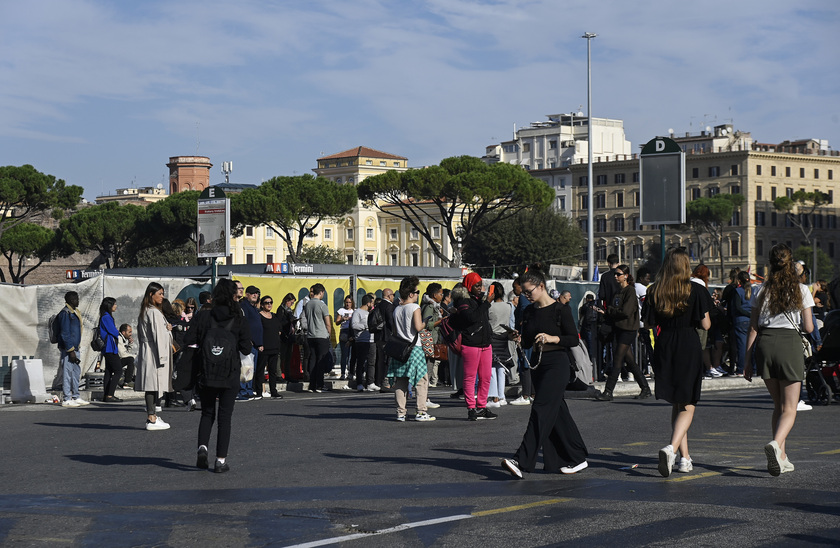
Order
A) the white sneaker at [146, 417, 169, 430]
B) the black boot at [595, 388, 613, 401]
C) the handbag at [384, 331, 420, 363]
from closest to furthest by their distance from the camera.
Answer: the white sneaker at [146, 417, 169, 430], the handbag at [384, 331, 420, 363], the black boot at [595, 388, 613, 401]

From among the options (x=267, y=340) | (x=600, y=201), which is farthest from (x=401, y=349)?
(x=600, y=201)

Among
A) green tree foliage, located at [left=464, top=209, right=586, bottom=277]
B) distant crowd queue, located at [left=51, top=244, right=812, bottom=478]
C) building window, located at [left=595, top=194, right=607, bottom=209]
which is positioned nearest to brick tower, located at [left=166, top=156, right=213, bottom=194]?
building window, located at [left=595, top=194, right=607, bottom=209]

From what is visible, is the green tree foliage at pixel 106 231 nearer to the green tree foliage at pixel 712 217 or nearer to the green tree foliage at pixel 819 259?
the green tree foliage at pixel 712 217

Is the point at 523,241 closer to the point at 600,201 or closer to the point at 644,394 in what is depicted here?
the point at 600,201

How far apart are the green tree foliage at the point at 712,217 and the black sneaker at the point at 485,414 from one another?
116 meters

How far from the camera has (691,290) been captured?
915 centimetres

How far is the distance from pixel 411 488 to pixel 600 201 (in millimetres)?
134594

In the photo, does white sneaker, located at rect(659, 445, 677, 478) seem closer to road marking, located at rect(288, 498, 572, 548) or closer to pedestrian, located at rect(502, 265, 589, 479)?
pedestrian, located at rect(502, 265, 589, 479)

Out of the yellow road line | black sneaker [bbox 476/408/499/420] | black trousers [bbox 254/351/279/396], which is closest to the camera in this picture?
the yellow road line

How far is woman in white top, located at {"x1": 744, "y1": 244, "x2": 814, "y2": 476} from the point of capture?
9297mm

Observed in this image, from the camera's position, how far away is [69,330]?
1744 centimetres

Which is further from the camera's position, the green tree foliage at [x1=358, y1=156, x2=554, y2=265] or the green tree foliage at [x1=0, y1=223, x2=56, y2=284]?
the green tree foliage at [x1=0, y1=223, x2=56, y2=284]

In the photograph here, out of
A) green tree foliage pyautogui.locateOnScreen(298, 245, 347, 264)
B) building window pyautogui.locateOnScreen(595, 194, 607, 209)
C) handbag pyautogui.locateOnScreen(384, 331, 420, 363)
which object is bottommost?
handbag pyautogui.locateOnScreen(384, 331, 420, 363)

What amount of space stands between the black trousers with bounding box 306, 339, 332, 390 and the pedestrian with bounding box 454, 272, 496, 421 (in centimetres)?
583
